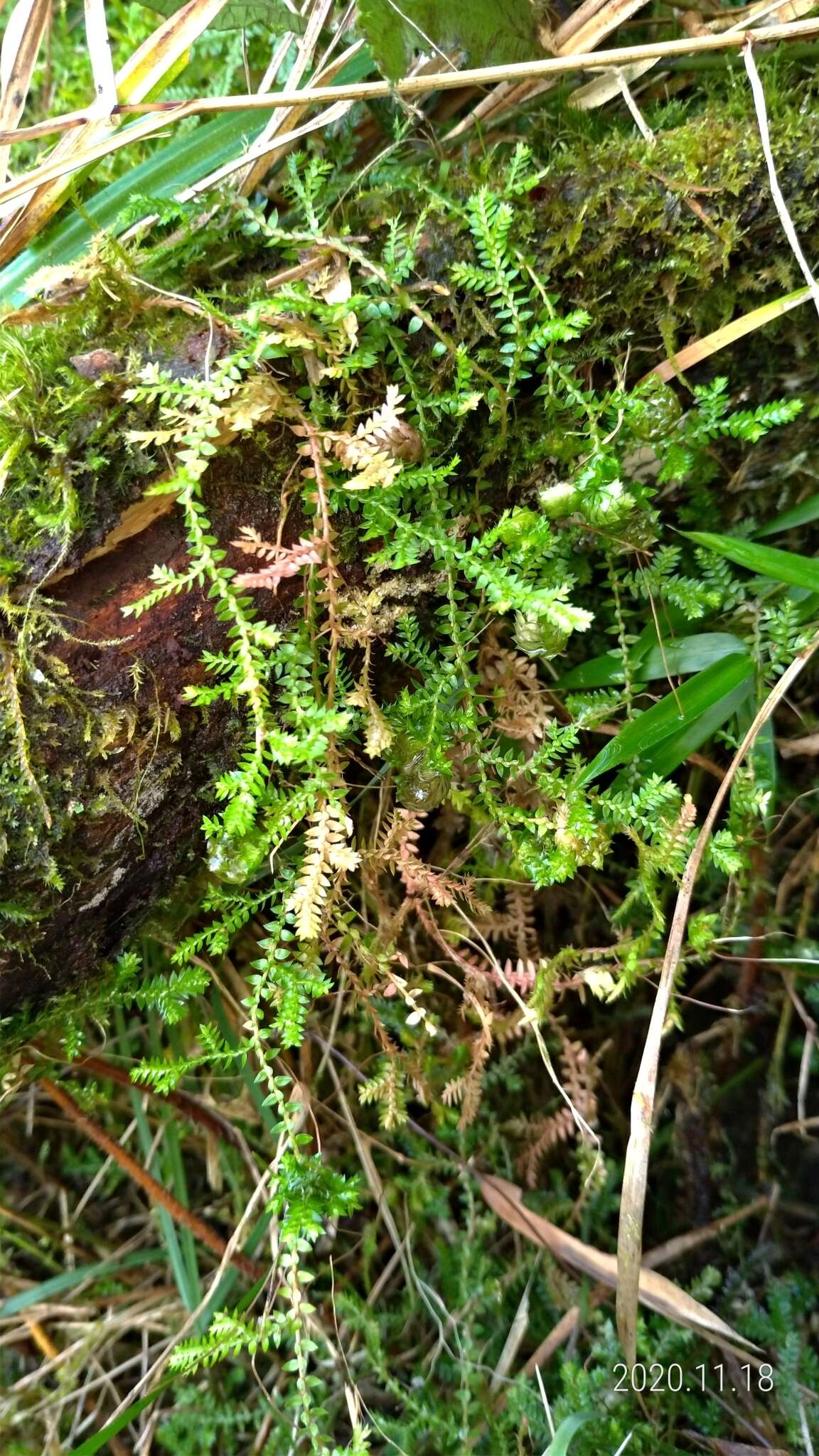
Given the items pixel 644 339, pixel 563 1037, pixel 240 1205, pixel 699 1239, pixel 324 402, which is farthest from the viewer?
pixel 240 1205

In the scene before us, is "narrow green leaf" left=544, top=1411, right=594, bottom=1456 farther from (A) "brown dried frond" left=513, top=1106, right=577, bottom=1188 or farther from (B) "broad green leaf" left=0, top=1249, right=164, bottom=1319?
(B) "broad green leaf" left=0, top=1249, right=164, bottom=1319

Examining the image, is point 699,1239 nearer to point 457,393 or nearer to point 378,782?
point 378,782

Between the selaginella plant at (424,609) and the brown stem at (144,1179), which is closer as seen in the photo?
the selaginella plant at (424,609)

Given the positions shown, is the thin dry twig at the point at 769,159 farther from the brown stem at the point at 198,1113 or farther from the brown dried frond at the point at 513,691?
the brown stem at the point at 198,1113

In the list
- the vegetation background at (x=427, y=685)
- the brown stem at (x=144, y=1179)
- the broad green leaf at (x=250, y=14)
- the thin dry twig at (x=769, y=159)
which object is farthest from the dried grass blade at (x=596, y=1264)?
the broad green leaf at (x=250, y=14)

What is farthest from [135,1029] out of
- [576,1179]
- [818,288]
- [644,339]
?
[818,288]

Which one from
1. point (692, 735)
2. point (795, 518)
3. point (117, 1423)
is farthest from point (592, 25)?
point (117, 1423)

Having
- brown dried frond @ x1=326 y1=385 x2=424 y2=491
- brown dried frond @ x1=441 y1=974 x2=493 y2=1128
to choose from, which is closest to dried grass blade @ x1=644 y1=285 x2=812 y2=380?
brown dried frond @ x1=326 y1=385 x2=424 y2=491
